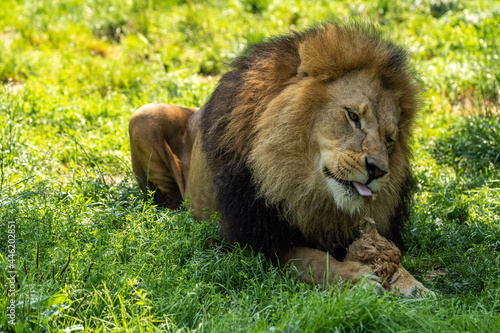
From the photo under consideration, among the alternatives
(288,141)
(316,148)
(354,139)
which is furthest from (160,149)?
(354,139)

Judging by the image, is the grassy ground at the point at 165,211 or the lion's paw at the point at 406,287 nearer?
the grassy ground at the point at 165,211

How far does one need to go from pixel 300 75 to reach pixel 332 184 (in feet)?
2.32

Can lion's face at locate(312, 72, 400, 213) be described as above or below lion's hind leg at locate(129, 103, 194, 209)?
above

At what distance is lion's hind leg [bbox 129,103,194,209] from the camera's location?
4867 mm

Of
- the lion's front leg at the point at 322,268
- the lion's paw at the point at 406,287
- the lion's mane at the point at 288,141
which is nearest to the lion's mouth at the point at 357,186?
the lion's mane at the point at 288,141

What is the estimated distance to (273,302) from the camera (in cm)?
323

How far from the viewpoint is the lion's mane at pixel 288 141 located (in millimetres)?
3502

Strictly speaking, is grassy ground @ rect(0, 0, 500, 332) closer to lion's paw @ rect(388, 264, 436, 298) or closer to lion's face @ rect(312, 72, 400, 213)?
lion's paw @ rect(388, 264, 436, 298)

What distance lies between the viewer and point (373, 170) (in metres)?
3.27

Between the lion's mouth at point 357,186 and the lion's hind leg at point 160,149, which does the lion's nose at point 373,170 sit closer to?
the lion's mouth at point 357,186

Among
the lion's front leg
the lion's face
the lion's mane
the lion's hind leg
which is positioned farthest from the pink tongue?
the lion's hind leg

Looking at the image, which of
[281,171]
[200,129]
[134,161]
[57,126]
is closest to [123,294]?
[281,171]

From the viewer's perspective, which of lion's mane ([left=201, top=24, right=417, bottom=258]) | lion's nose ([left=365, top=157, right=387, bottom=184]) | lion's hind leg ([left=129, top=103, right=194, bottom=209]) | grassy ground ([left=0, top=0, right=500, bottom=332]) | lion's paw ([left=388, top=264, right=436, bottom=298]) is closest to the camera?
grassy ground ([left=0, top=0, right=500, bottom=332])

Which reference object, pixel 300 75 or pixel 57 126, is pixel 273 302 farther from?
pixel 57 126
